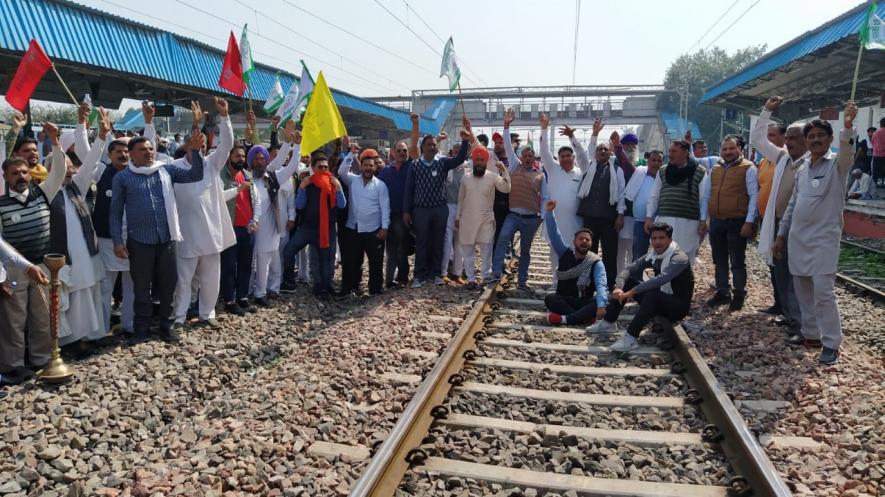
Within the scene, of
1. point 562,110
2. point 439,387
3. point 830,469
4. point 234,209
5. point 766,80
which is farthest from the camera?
point 562,110

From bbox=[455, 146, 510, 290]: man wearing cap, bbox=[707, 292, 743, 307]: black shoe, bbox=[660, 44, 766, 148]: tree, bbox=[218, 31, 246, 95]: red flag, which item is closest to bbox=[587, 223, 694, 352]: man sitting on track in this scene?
bbox=[707, 292, 743, 307]: black shoe

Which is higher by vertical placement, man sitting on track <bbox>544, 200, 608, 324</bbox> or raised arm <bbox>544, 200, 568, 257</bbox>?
raised arm <bbox>544, 200, 568, 257</bbox>

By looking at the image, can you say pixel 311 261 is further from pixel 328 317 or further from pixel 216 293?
pixel 216 293

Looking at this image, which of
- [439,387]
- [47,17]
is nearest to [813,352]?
[439,387]

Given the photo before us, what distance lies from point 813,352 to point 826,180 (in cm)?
149

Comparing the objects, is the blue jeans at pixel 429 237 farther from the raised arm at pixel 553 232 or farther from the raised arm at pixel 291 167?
the raised arm at pixel 291 167

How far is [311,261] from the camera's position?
8.12 m

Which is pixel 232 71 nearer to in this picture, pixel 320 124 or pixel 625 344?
pixel 320 124

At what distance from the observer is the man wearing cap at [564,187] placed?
25.3 feet

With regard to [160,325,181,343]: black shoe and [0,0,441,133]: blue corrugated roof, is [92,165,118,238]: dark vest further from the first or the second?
[0,0,441,133]: blue corrugated roof

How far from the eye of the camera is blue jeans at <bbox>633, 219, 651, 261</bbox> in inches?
301

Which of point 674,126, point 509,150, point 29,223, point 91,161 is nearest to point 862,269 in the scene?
point 509,150

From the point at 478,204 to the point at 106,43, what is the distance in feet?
25.1

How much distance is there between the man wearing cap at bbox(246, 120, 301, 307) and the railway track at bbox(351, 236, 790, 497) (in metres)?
3.01
